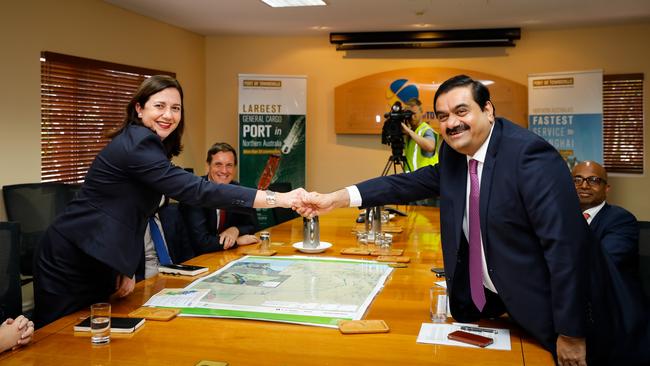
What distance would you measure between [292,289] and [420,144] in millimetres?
3560

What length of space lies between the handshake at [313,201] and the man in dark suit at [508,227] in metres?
0.54

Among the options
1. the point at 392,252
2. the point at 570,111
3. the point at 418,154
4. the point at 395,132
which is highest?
the point at 570,111

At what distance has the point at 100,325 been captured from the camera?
1608mm

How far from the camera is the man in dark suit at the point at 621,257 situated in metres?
1.78

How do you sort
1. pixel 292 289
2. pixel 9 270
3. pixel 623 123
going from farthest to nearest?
pixel 623 123, pixel 292 289, pixel 9 270

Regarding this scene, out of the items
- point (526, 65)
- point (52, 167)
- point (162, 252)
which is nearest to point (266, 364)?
point (162, 252)

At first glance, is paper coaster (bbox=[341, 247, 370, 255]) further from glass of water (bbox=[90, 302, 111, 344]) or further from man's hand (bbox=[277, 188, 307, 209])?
glass of water (bbox=[90, 302, 111, 344])

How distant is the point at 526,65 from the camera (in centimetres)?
705

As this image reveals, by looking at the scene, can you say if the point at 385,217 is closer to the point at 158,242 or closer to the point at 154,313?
the point at 158,242

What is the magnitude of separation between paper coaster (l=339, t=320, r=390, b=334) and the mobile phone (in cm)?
19

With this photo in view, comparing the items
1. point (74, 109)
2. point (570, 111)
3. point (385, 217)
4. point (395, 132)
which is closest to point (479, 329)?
point (385, 217)

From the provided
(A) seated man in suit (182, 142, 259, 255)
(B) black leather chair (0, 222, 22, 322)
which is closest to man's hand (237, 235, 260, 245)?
(A) seated man in suit (182, 142, 259, 255)

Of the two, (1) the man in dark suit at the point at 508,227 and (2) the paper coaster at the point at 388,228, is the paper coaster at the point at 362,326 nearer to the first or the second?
(1) the man in dark suit at the point at 508,227

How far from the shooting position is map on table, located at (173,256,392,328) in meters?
1.86
